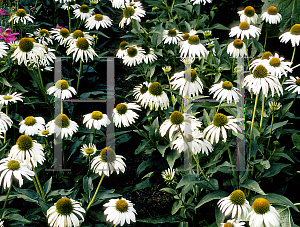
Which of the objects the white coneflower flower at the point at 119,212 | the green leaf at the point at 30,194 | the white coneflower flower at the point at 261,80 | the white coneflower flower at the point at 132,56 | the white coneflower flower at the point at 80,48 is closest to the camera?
the white coneflower flower at the point at 119,212

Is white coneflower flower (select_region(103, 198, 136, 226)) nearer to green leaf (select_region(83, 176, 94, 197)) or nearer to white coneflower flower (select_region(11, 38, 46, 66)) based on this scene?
green leaf (select_region(83, 176, 94, 197))

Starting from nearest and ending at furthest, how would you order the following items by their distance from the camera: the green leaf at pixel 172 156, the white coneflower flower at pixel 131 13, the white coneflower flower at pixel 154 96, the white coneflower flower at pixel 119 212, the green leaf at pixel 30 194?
the white coneflower flower at pixel 119 212 < the green leaf at pixel 30 194 < the white coneflower flower at pixel 154 96 < the green leaf at pixel 172 156 < the white coneflower flower at pixel 131 13

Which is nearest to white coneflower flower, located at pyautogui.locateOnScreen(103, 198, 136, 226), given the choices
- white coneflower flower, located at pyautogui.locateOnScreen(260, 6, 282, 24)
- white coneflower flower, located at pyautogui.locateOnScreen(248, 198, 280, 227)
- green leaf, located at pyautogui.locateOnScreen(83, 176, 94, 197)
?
green leaf, located at pyautogui.locateOnScreen(83, 176, 94, 197)

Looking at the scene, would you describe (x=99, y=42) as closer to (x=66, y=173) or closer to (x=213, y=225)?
(x=66, y=173)

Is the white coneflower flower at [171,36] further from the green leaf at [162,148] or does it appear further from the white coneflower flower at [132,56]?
the green leaf at [162,148]

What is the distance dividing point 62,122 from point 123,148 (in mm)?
930

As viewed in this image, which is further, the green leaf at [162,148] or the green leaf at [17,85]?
the green leaf at [17,85]

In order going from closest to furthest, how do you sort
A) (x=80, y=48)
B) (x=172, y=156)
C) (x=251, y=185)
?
1. (x=251, y=185)
2. (x=172, y=156)
3. (x=80, y=48)

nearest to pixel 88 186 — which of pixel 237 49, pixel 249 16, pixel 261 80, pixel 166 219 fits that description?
pixel 166 219

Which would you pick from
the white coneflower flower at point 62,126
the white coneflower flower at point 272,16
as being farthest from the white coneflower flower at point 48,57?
the white coneflower flower at point 272,16

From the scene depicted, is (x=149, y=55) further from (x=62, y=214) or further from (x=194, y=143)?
(x=62, y=214)

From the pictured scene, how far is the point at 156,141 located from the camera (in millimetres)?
2387

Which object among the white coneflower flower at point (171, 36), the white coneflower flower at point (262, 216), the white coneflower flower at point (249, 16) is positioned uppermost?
the white coneflower flower at point (249, 16)

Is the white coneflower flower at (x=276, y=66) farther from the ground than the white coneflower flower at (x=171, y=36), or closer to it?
closer to it
